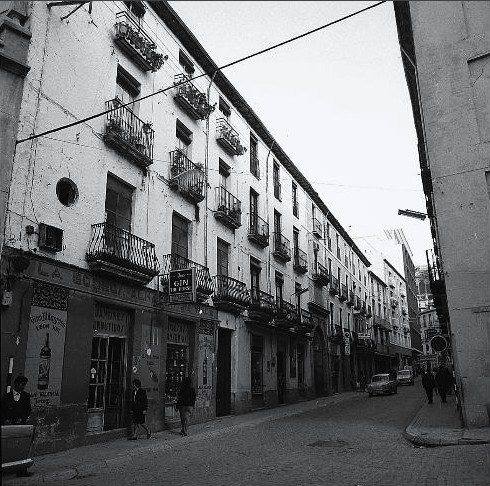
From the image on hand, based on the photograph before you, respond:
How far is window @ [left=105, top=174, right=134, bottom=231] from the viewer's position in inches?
537

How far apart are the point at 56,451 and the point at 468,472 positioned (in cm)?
849

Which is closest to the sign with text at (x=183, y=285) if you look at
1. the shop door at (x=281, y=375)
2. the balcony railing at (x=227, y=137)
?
the balcony railing at (x=227, y=137)

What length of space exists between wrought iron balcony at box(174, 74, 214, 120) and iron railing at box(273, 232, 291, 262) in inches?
352

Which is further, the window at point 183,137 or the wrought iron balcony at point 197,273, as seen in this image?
the window at point 183,137

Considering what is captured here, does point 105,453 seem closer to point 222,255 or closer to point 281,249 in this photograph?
point 222,255

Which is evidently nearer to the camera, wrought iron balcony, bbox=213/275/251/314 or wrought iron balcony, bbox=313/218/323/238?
wrought iron balcony, bbox=213/275/251/314

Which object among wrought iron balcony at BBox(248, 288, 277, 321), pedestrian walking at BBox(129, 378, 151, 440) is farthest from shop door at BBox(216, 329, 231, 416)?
pedestrian walking at BBox(129, 378, 151, 440)

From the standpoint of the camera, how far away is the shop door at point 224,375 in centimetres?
1858

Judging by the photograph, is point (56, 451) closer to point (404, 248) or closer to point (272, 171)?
point (272, 171)

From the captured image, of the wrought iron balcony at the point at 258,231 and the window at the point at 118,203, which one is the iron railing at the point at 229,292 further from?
the window at the point at 118,203

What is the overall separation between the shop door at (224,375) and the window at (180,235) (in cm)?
402

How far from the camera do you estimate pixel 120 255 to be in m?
13.1

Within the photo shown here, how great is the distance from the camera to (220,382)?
61.8 feet

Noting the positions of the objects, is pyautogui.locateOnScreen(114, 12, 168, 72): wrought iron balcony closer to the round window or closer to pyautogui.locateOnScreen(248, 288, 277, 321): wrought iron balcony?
the round window
